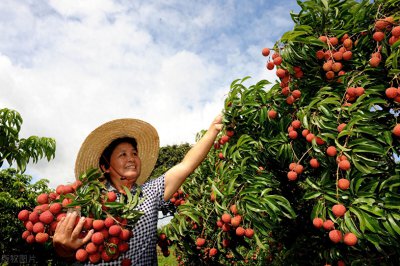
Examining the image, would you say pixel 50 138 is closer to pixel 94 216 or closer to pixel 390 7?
pixel 94 216

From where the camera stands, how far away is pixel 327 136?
1874 mm

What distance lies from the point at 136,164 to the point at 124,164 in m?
0.09

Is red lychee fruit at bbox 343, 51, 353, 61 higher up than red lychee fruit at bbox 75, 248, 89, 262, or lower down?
higher up

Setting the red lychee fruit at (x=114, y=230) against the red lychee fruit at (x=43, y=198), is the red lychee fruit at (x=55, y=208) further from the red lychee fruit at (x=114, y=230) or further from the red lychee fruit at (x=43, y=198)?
the red lychee fruit at (x=114, y=230)

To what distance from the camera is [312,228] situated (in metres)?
3.04

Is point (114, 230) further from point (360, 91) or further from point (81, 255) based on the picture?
point (360, 91)

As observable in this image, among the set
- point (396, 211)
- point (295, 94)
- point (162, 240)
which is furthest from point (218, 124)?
point (396, 211)

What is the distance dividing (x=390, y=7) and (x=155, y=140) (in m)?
Result: 2.12

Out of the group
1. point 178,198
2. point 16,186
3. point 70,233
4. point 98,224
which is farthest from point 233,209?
point 16,186

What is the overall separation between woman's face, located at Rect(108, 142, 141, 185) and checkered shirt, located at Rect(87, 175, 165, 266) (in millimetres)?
113

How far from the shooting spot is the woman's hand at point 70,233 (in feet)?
5.36

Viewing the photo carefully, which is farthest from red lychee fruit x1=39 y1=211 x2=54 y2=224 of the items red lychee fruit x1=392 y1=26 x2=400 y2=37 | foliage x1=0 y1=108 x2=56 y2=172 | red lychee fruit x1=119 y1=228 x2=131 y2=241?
foliage x1=0 y1=108 x2=56 y2=172

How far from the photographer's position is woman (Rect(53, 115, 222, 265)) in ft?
7.25

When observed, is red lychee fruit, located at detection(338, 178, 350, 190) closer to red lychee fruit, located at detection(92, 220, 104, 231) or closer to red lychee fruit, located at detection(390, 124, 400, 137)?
red lychee fruit, located at detection(390, 124, 400, 137)
